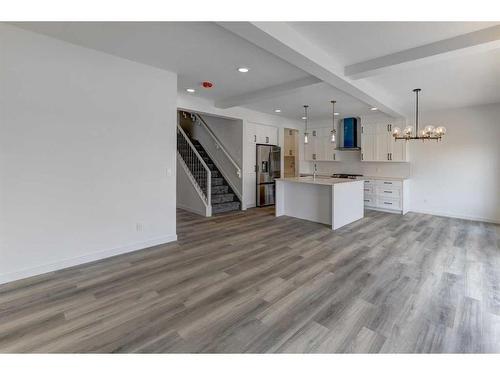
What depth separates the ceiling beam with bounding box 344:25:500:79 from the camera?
8.83 feet

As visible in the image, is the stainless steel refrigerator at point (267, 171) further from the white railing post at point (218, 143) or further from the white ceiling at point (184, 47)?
the white ceiling at point (184, 47)

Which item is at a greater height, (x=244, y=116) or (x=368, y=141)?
(x=244, y=116)

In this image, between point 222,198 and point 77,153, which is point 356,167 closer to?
point 222,198

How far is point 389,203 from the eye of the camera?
6.82 meters

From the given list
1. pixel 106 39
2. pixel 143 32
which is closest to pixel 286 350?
pixel 143 32

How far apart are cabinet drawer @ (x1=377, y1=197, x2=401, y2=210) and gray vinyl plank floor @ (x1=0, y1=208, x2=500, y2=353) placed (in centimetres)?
239

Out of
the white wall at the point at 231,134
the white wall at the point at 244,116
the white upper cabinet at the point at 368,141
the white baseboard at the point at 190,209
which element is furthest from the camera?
the white upper cabinet at the point at 368,141

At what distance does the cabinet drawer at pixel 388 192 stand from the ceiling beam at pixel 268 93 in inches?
159

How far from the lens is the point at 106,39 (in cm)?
303

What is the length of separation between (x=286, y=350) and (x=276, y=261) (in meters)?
1.66

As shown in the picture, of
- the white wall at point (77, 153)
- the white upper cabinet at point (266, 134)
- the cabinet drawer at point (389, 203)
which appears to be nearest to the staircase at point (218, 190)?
the white upper cabinet at point (266, 134)

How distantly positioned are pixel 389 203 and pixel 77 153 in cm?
695

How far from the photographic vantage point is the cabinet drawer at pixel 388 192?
6668 mm

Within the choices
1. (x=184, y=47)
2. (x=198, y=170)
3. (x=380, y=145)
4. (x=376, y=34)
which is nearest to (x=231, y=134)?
(x=198, y=170)
